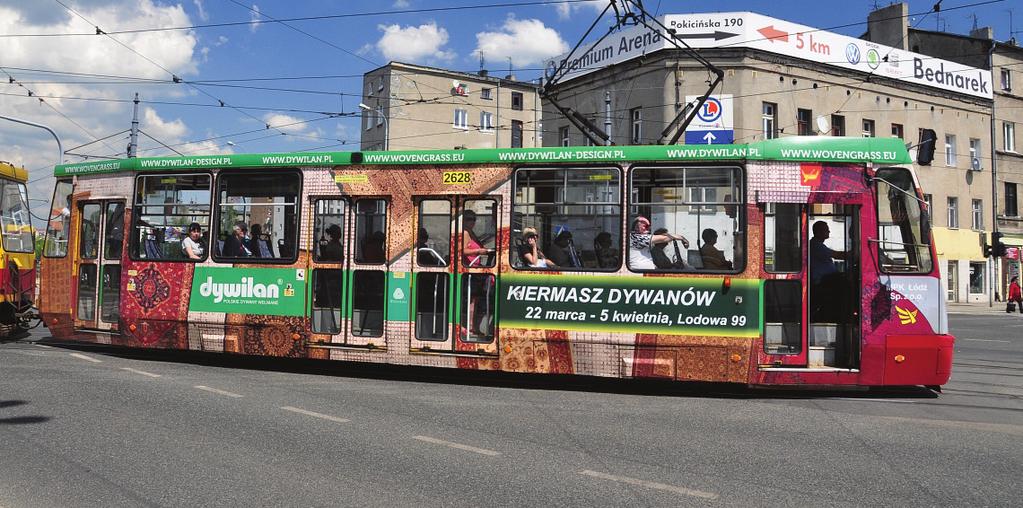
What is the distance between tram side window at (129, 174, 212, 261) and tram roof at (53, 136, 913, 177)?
237 millimetres

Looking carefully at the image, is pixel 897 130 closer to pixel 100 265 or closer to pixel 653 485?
pixel 100 265

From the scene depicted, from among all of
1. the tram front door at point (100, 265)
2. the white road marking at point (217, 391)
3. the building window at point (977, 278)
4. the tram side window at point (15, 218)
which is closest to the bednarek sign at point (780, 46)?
the building window at point (977, 278)

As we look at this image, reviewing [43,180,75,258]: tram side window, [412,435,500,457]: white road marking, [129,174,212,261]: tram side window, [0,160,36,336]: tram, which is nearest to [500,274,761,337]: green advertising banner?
[412,435,500,457]: white road marking

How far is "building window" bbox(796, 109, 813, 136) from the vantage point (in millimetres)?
31966

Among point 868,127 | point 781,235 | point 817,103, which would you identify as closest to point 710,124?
point 817,103

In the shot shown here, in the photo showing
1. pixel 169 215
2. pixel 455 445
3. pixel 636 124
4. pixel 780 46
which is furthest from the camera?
pixel 636 124

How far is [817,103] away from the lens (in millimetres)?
32250

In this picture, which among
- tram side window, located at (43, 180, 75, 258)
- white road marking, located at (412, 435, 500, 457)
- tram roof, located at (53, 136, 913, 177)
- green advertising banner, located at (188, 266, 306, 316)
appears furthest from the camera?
tram side window, located at (43, 180, 75, 258)

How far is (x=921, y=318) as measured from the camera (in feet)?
27.3

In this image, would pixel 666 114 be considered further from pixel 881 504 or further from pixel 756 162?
pixel 881 504

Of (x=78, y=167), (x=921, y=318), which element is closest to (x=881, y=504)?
(x=921, y=318)

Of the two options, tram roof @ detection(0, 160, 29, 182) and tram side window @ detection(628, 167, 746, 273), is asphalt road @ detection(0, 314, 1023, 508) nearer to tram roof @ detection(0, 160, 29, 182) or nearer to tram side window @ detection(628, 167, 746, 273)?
tram side window @ detection(628, 167, 746, 273)

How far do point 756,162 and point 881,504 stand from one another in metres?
4.72

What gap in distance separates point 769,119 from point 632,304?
25253mm
